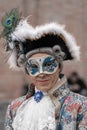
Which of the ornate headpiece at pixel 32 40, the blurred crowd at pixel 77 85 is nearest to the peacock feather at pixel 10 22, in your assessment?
the ornate headpiece at pixel 32 40

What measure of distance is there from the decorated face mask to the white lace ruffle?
164 millimetres

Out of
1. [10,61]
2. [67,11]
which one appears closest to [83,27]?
[67,11]

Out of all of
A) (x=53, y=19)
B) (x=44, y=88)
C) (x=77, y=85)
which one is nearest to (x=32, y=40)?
(x=44, y=88)

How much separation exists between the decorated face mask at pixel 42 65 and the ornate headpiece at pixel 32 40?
0.04 m

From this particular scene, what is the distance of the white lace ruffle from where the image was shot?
4.65 meters

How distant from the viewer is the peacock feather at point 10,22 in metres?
4.82

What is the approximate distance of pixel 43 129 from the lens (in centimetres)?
466

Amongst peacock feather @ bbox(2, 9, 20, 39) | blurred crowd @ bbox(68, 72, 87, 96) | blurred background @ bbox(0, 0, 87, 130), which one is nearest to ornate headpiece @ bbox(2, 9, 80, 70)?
peacock feather @ bbox(2, 9, 20, 39)

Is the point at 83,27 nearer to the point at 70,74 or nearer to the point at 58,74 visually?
the point at 70,74

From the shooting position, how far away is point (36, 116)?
4.70 metres

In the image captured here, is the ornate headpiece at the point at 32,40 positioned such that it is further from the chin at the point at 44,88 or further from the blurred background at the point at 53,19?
the blurred background at the point at 53,19

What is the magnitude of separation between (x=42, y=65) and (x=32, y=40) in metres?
0.17

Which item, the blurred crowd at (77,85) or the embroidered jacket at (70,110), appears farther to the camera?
the blurred crowd at (77,85)

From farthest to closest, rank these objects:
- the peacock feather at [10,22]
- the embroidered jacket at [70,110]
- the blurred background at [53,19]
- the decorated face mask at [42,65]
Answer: the blurred background at [53,19] < the peacock feather at [10,22] < the decorated face mask at [42,65] < the embroidered jacket at [70,110]
